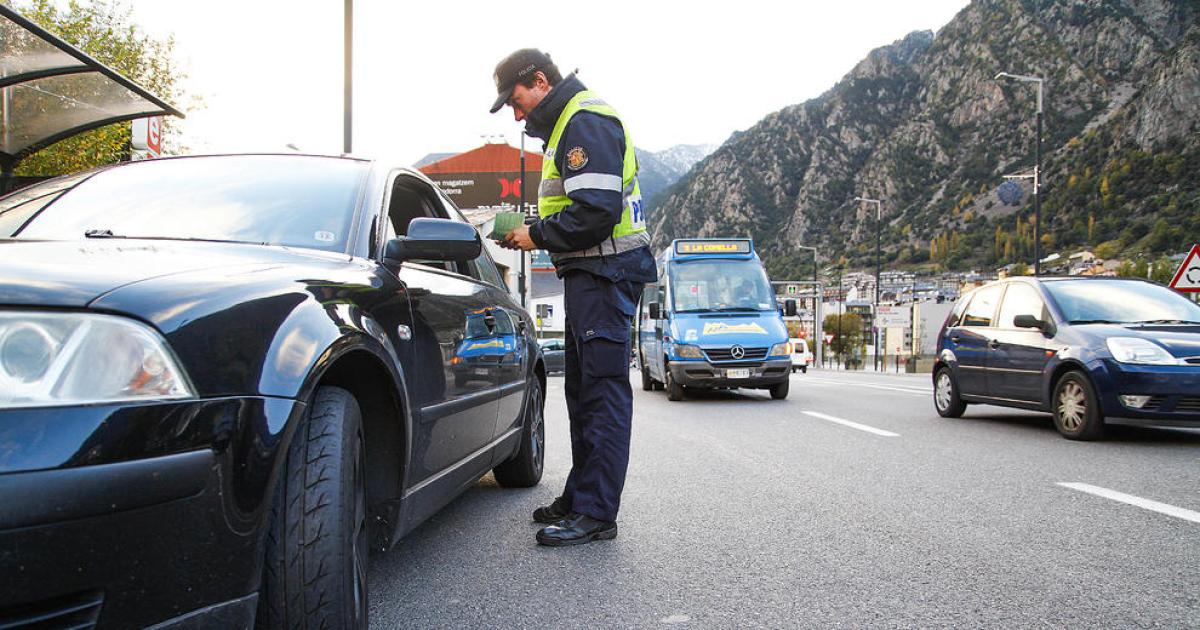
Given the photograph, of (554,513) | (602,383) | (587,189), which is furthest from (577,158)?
(554,513)

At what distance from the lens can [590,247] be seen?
3727mm

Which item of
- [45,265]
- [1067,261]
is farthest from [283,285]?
[1067,261]

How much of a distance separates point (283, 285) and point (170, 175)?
4.94 ft

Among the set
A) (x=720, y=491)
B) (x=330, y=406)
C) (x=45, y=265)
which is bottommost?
(x=720, y=491)

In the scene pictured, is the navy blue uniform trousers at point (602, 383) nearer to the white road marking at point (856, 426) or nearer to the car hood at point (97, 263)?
the car hood at point (97, 263)

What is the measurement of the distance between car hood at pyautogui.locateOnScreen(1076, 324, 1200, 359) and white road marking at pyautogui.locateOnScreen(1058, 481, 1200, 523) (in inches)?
105

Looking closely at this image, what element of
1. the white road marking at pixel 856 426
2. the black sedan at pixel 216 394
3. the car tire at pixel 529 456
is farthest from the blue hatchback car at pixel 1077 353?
the black sedan at pixel 216 394

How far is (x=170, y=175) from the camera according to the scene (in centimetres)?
320

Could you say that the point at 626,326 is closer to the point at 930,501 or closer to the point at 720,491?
the point at 720,491

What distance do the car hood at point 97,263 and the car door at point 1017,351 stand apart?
7.10 metres

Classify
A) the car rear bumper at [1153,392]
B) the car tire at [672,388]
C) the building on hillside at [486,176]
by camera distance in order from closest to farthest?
1. the car rear bumper at [1153,392]
2. the car tire at [672,388]
3. the building on hillside at [486,176]

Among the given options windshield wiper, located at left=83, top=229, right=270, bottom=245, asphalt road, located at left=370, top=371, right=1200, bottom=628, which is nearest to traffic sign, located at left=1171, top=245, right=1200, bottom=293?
asphalt road, located at left=370, top=371, right=1200, bottom=628

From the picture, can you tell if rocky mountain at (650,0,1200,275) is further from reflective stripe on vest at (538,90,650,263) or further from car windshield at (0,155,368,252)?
car windshield at (0,155,368,252)

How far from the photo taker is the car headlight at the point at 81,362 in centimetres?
144
